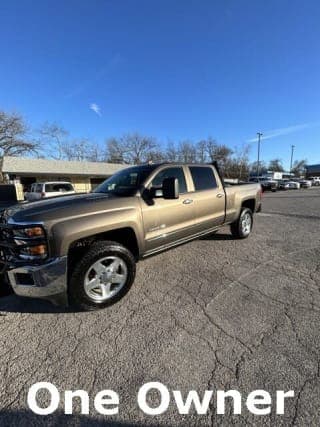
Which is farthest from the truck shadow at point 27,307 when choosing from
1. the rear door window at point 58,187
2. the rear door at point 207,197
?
the rear door window at point 58,187

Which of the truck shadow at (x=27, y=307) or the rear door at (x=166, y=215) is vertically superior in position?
the rear door at (x=166, y=215)

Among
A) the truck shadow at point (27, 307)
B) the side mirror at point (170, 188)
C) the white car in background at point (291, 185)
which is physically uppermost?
the side mirror at point (170, 188)

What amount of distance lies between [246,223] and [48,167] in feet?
86.1

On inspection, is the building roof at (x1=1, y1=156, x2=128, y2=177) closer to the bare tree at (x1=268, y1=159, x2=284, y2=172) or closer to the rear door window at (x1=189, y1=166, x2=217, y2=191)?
the rear door window at (x1=189, y1=166, x2=217, y2=191)

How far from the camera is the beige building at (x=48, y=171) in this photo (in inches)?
971

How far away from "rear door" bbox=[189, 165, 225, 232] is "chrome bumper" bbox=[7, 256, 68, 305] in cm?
258

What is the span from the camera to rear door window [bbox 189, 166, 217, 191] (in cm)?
458

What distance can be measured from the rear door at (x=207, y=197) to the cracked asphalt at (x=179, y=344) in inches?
43.3

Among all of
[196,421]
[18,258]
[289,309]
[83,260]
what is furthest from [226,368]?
[18,258]

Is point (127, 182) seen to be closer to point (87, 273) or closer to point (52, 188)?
point (87, 273)

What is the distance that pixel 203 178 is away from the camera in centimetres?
478

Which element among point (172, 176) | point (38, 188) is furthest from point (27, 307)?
point (38, 188)

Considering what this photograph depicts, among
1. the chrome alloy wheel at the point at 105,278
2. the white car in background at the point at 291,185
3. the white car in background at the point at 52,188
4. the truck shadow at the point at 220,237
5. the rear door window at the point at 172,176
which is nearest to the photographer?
the chrome alloy wheel at the point at 105,278

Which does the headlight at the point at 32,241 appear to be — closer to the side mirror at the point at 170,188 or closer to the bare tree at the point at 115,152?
the side mirror at the point at 170,188
